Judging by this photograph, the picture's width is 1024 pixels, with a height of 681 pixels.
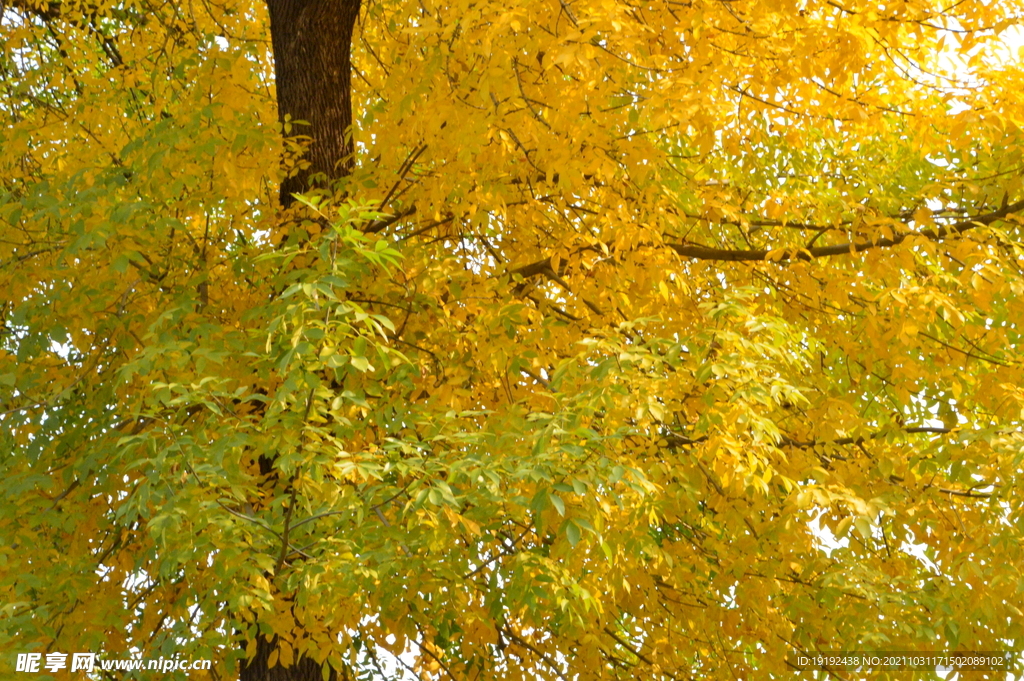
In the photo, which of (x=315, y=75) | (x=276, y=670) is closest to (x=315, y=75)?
(x=315, y=75)

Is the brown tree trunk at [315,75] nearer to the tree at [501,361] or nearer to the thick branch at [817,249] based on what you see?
the tree at [501,361]

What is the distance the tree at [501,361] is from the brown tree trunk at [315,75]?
0.06ft

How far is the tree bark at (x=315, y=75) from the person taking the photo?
5.70 m

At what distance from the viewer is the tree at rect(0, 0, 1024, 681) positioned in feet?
12.0

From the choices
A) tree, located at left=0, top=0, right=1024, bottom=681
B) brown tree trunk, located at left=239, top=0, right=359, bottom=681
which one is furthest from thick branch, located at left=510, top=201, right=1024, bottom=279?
brown tree trunk, located at left=239, top=0, right=359, bottom=681

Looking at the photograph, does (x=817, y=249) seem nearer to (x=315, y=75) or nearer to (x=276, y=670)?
(x=315, y=75)

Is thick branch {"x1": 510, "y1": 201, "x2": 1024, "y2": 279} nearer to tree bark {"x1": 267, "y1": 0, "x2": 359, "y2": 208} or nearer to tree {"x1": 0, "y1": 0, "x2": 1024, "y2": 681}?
tree {"x1": 0, "y1": 0, "x2": 1024, "y2": 681}

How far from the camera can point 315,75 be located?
573 centimetres

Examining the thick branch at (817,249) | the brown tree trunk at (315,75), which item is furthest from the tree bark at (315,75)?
the thick branch at (817,249)

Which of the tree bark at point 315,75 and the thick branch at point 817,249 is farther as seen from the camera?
the tree bark at point 315,75

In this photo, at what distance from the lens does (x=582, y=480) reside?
10.6 ft

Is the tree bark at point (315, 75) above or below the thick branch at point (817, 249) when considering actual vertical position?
above

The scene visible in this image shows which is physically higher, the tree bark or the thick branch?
the tree bark

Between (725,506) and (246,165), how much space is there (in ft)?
10.1
